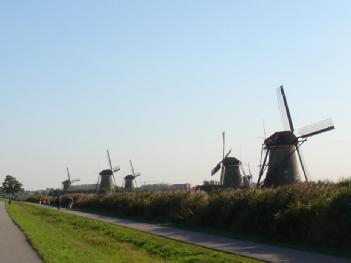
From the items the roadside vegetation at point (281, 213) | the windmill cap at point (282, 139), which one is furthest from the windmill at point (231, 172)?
the roadside vegetation at point (281, 213)

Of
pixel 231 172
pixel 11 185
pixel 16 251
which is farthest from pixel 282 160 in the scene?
pixel 11 185

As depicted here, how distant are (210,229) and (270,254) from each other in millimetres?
10097

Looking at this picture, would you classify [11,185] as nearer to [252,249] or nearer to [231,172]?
[231,172]

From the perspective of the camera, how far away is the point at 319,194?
20.4 metres

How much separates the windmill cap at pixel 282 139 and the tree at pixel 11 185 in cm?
16031

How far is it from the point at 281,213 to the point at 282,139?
26.5m

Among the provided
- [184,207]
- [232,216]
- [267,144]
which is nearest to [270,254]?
[232,216]

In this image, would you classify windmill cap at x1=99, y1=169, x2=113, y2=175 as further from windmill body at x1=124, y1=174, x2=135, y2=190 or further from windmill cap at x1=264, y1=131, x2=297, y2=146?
windmill cap at x1=264, y1=131, x2=297, y2=146

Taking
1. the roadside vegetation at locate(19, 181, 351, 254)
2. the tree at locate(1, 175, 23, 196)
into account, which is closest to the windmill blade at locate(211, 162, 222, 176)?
the roadside vegetation at locate(19, 181, 351, 254)

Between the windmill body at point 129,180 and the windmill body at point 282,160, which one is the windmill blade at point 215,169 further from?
the windmill body at point 129,180

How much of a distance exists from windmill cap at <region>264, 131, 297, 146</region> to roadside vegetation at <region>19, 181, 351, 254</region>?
15.1 m

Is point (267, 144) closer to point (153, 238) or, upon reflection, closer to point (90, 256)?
point (153, 238)

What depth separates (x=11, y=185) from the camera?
637 feet

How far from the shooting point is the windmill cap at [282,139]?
154ft
